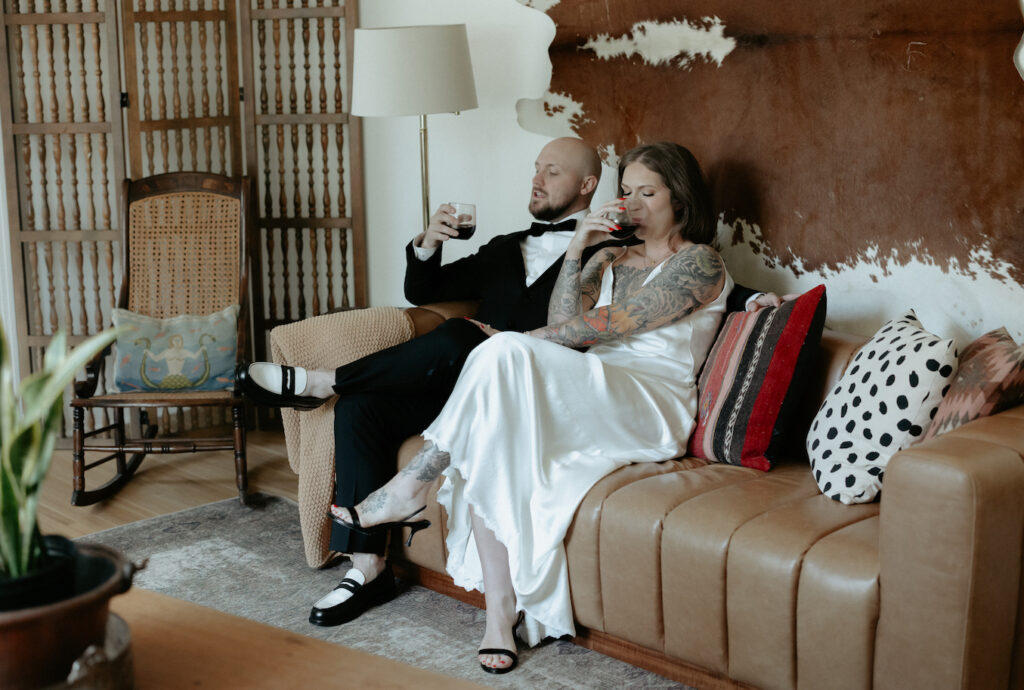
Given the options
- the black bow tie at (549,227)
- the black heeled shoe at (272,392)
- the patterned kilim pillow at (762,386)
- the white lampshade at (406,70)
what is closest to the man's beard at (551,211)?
the black bow tie at (549,227)

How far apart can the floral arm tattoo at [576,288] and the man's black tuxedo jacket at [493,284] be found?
25 centimetres

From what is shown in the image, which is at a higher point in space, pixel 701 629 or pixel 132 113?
pixel 132 113

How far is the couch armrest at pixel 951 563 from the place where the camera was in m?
1.78

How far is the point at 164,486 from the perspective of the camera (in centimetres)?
375

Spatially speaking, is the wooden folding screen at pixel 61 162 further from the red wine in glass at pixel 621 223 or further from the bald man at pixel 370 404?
the red wine in glass at pixel 621 223

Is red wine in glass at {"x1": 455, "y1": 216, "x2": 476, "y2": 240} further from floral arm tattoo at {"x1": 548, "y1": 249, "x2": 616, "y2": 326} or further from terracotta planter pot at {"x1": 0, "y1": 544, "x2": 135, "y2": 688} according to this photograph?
terracotta planter pot at {"x1": 0, "y1": 544, "x2": 135, "y2": 688}

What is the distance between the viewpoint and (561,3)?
345cm

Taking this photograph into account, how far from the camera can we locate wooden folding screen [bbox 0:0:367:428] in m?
3.95

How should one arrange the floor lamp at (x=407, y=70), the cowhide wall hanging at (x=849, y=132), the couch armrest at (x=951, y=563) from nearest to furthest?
1. the couch armrest at (x=951, y=563)
2. the cowhide wall hanging at (x=849, y=132)
3. the floor lamp at (x=407, y=70)

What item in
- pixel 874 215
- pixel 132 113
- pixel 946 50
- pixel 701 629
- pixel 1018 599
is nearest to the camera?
pixel 1018 599

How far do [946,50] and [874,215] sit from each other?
1.45 feet

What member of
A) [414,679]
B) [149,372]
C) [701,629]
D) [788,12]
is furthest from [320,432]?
[788,12]

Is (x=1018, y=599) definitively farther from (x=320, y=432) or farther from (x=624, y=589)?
(x=320, y=432)

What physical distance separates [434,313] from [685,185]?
2.93ft
